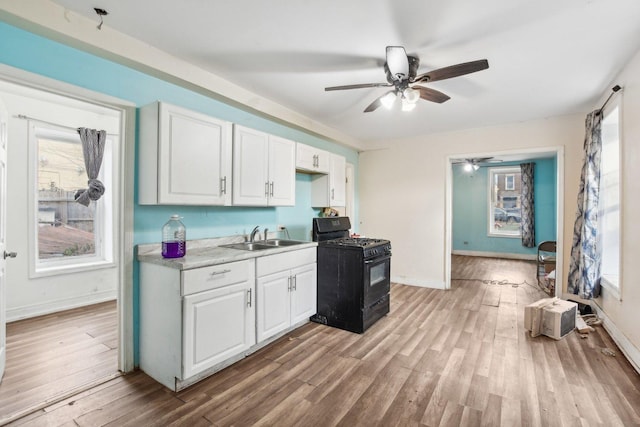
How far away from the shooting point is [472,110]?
3.78 metres

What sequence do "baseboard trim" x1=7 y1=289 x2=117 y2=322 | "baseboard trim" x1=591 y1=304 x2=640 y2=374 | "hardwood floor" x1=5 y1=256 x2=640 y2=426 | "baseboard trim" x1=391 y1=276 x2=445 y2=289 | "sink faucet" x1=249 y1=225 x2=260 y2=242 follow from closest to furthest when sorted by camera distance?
"hardwood floor" x1=5 y1=256 x2=640 y2=426
"baseboard trim" x1=591 y1=304 x2=640 y2=374
"sink faucet" x1=249 y1=225 x2=260 y2=242
"baseboard trim" x1=7 y1=289 x2=117 y2=322
"baseboard trim" x1=391 y1=276 x2=445 y2=289

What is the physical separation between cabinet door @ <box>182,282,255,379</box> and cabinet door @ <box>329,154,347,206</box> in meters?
2.16

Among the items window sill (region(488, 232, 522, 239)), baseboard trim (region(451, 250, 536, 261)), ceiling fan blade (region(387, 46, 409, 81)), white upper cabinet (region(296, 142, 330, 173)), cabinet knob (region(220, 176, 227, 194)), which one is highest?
ceiling fan blade (region(387, 46, 409, 81))

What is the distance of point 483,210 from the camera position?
7.88m

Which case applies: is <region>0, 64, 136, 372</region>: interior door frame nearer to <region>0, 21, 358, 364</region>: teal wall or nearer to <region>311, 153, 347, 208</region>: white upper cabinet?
<region>0, 21, 358, 364</region>: teal wall

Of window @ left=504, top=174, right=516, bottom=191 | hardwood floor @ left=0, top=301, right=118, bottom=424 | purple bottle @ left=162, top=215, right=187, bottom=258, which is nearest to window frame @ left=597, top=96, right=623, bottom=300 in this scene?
purple bottle @ left=162, top=215, right=187, bottom=258

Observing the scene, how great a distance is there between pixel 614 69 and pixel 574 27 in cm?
108

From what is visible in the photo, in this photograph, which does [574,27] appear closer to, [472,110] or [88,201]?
[472,110]

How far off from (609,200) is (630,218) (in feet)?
2.90

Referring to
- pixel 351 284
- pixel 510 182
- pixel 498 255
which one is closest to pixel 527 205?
pixel 510 182

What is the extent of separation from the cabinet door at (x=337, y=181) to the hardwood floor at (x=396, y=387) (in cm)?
186

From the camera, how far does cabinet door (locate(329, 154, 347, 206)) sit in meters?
4.26

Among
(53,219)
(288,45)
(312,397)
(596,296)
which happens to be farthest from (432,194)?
(53,219)

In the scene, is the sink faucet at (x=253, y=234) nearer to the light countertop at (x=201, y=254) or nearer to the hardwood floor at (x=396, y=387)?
the light countertop at (x=201, y=254)
